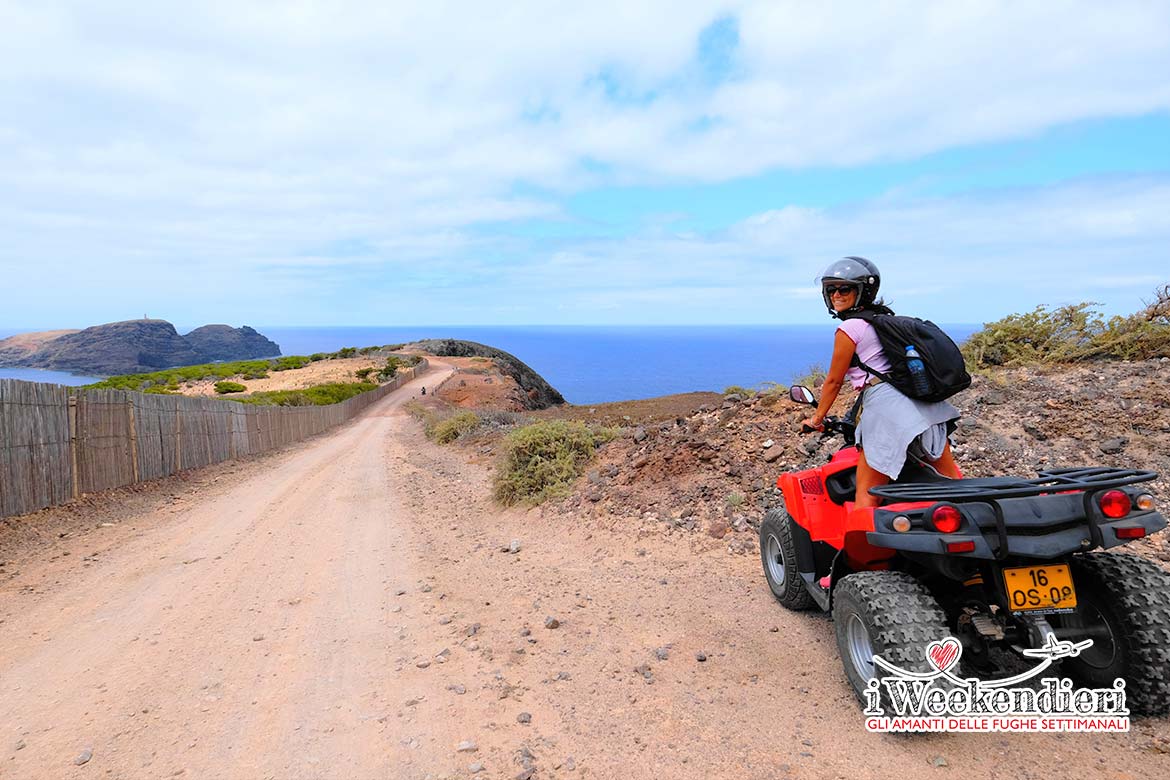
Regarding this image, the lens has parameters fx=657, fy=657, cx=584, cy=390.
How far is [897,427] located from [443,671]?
3.17 metres

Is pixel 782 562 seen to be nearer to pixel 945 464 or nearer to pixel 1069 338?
pixel 945 464

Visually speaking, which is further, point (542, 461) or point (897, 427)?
point (542, 461)

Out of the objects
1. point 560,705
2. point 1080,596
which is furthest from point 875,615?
point 560,705

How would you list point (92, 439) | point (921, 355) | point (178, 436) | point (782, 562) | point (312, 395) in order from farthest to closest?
point (312, 395) → point (178, 436) → point (92, 439) → point (782, 562) → point (921, 355)

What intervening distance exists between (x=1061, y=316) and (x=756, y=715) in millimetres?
8089

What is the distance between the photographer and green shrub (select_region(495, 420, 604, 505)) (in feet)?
31.3

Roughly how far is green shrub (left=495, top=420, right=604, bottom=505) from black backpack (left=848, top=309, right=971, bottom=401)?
6.05 metres

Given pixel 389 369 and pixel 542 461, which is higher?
pixel 389 369

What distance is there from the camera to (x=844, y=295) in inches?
156

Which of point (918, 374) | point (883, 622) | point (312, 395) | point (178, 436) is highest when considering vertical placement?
point (918, 374)

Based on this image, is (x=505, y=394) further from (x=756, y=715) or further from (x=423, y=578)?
(x=756, y=715)

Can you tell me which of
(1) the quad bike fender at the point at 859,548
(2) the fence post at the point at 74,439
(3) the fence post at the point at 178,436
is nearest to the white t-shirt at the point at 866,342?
(1) the quad bike fender at the point at 859,548

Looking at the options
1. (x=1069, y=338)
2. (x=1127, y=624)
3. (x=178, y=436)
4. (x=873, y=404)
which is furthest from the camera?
(x=178, y=436)

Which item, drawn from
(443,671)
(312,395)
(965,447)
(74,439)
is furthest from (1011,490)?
(312,395)
